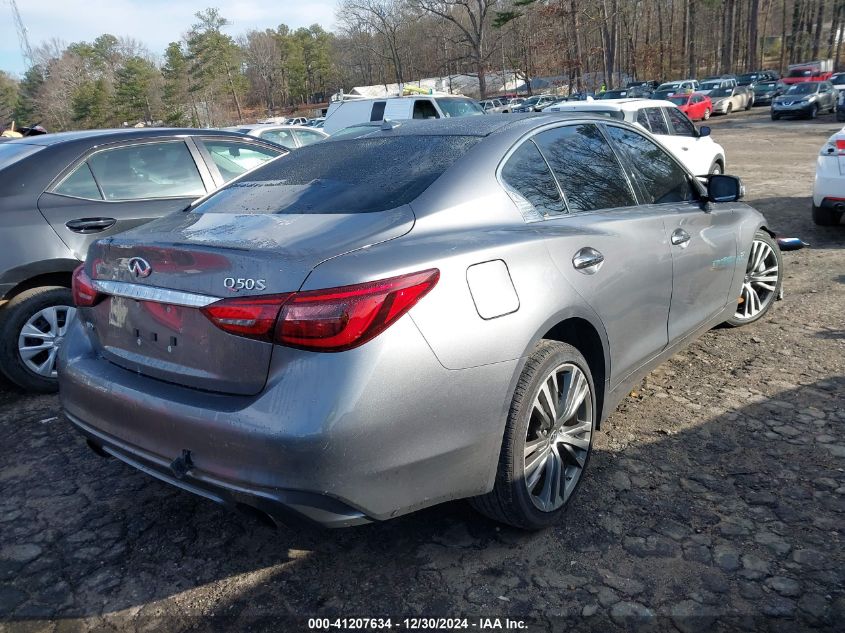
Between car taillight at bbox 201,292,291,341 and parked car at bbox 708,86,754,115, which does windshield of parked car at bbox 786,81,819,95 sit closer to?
parked car at bbox 708,86,754,115

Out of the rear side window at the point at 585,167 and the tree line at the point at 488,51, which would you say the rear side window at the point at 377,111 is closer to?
the rear side window at the point at 585,167

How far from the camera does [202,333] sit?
7.27ft

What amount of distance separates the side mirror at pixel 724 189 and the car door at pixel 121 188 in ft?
10.9

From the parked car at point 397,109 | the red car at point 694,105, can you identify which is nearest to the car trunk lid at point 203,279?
the parked car at point 397,109

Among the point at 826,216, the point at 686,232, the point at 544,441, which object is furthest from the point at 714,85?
the point at 544,441

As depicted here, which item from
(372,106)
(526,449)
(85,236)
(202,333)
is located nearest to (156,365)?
(202,333)

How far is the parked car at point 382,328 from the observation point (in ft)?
6.73

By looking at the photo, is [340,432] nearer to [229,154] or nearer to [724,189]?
[724,189]

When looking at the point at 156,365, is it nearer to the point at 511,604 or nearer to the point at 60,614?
the point at 60,614

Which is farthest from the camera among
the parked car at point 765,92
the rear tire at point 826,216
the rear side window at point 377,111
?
the parked car at point 765,92

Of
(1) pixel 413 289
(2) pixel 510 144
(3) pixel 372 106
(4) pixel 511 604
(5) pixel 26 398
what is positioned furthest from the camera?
(3) pixel 372 106

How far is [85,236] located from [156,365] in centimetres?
255

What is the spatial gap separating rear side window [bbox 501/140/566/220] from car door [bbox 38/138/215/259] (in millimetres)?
2506

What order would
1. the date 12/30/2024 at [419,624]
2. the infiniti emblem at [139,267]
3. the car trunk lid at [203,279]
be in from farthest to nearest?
the infiniti emblem at [139,267], the date 12/30/2024 at [419,624], the car trunk lid at [203,279]
